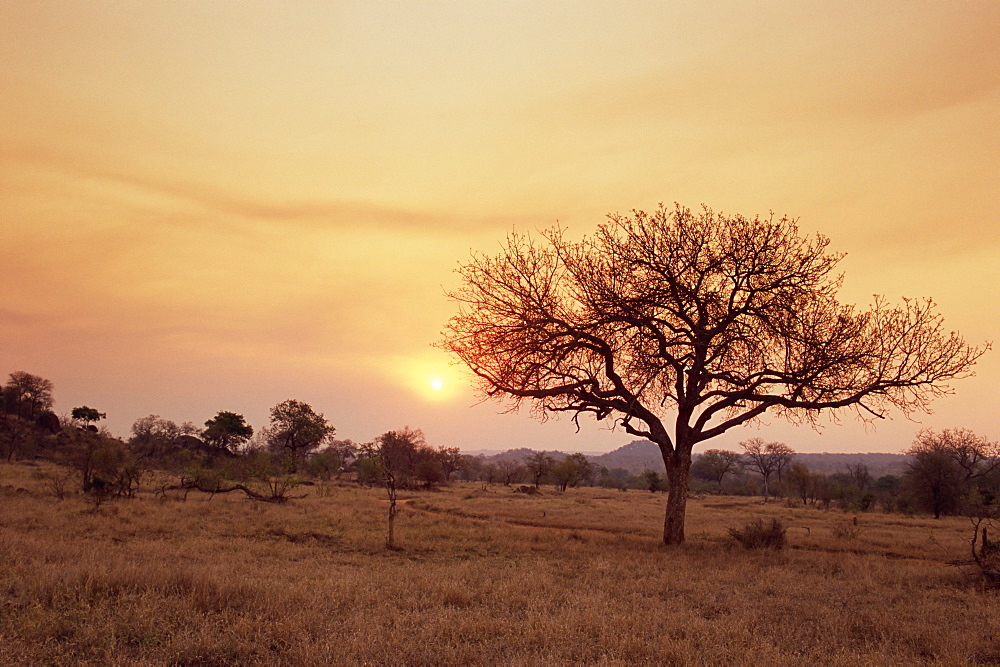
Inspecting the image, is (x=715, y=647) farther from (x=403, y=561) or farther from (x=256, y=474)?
(x=256, y=474)

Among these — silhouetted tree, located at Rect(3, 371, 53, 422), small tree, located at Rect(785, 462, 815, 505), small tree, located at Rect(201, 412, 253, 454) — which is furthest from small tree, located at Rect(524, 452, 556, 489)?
silhouetted tree, located at Rect(3, 371, 53, 422)

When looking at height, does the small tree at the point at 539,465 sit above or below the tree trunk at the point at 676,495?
below

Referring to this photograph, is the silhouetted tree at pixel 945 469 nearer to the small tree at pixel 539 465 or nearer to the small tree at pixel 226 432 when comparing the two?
the small tree at pixel 539 465

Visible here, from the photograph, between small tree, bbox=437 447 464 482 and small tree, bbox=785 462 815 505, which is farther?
small tree, bbox=437 447 464 482

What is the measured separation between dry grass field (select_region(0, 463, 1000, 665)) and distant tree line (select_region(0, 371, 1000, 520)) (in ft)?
19.2

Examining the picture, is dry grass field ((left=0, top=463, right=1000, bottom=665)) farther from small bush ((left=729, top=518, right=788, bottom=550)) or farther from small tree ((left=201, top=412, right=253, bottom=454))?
small tree ((left=201, top=412, right=253, bottom=454))

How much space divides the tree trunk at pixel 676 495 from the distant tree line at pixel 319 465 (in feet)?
30.3

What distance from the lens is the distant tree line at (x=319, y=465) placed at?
29188mm

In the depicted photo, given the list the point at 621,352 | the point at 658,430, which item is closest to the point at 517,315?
the point at 621,352

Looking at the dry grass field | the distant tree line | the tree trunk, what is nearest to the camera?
the dry grass field

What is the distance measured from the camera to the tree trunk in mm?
18031

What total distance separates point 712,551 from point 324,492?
2891cm

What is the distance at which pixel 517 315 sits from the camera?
58.7 ft

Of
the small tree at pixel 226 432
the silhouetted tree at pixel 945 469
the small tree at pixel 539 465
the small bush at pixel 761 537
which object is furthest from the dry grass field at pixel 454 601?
the small tree at pixel 226 432
